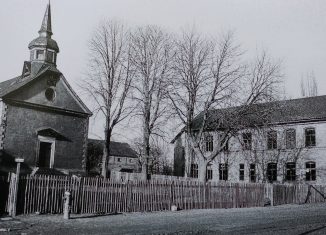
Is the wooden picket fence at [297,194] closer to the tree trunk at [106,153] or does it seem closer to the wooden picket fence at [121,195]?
the wooden picket fence at [121,195]

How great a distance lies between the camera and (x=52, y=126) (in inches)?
1288

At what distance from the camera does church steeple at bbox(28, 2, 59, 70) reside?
3466 cm

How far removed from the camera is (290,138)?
4000cm

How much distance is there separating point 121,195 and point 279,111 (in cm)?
2378

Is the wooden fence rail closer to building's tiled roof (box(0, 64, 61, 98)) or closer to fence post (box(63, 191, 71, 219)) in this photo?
fence post (box(63, 191, 71, 219))

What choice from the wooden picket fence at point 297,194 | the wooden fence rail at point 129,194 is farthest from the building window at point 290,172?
the wooden fence rail at point 129,194

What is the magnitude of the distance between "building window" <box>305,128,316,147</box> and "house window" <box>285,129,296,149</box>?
52.2 inches

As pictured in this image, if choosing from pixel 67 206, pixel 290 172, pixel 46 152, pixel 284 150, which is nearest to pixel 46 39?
pixel 46 152

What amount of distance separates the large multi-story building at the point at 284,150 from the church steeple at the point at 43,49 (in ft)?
52.1

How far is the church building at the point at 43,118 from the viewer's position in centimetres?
2997

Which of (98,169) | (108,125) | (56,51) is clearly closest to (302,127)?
(108,125)

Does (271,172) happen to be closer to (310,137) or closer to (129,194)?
(310,137)

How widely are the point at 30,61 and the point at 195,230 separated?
27.3m

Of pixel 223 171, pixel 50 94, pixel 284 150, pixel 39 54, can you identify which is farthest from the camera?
pixel 223 171
